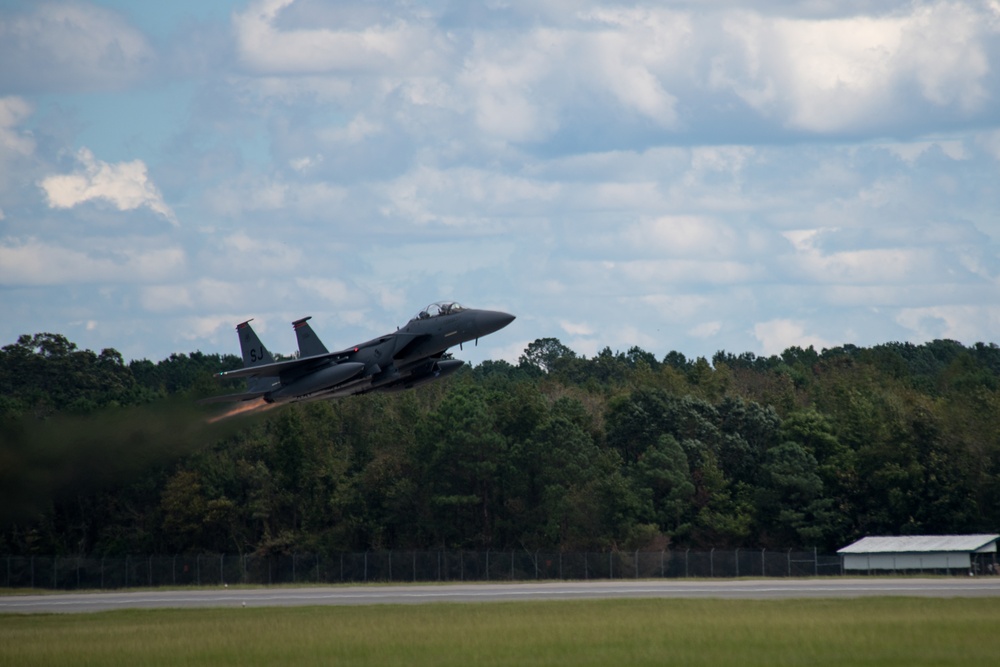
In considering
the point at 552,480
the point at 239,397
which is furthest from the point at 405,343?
the point at 552,480

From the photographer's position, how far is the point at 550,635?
36688 mm

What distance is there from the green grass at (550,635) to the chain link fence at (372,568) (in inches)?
871

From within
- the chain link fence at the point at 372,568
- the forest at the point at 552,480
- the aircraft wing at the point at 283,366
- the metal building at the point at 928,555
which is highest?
the aircraft wing at the point at 283,366

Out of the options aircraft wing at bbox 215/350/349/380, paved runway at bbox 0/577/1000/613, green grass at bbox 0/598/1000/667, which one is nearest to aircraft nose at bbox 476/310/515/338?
aircraft wing at bbox 215/350/349/380

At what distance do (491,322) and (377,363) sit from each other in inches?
169

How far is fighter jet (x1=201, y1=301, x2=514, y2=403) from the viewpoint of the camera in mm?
41938

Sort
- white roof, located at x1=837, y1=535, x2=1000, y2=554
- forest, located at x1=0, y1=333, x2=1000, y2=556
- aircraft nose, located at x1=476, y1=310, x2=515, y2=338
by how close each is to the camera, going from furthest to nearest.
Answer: forest, located at x1=0, y1=333, x2=1000, y2=556
white roof, located at x1=837, y1=535, x2=1000, y2=554
aircraft nose, located at x1=476, y1=310, x2=515, y2=338

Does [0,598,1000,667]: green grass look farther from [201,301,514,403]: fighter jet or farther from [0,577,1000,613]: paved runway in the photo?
[201,301,514,403]: fighter jet

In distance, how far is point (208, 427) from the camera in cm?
4856

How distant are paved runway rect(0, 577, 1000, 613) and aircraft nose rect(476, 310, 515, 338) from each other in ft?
45.5

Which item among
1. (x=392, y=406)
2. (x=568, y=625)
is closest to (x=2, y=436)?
(x=568, y=625)

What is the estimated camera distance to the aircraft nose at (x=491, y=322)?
4134 cm

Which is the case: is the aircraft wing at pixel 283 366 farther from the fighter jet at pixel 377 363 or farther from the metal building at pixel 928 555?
the metal building at pixel 928 555

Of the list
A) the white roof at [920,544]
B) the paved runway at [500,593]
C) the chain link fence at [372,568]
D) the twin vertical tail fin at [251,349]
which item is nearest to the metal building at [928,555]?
the white roof at [920,544]
